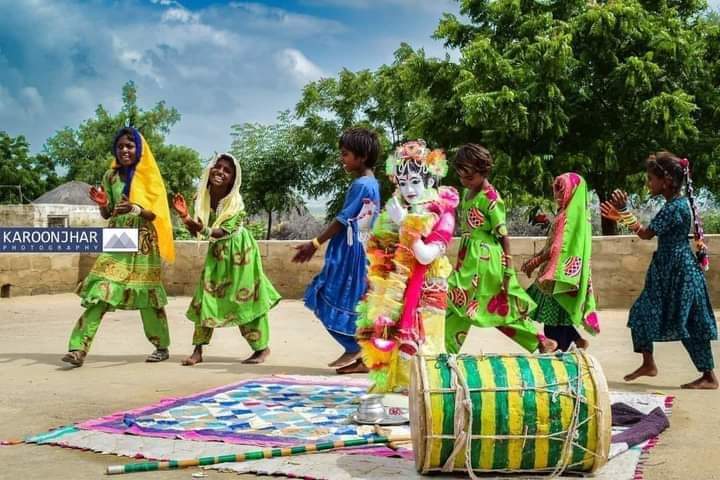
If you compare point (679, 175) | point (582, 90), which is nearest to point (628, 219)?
point (679, 175)

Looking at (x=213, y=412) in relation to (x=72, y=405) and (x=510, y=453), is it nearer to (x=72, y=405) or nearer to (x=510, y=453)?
(x=72, y=405)

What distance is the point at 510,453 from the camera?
12.6 feet

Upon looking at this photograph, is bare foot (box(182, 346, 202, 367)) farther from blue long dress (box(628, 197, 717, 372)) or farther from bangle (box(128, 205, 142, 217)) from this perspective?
blue long dress (box(628, 197, 717, 372))

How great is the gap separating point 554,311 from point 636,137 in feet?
60.0

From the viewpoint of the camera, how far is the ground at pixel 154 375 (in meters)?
4.35

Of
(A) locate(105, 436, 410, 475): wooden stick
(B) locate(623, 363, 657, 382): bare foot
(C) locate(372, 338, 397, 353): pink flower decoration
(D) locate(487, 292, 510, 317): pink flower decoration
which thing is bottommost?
(A) locate(105, 436, 410, 475): wooden stick

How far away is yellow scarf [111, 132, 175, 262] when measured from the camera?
753cm

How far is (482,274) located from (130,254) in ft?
9.90

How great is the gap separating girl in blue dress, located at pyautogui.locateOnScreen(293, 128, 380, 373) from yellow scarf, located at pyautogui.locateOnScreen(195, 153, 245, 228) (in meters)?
0.92

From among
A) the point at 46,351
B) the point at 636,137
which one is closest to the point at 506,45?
the point at 636,137

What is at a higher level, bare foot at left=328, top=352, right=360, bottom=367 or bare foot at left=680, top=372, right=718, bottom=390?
bare foot at left=328, top=352, right=360, bottom=367

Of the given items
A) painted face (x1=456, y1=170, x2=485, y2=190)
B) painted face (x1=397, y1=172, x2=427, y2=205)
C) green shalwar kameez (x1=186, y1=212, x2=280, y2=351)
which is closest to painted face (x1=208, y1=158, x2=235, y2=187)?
green shalwar kameez (x1=186, y1=212, x2=280, y2=351)

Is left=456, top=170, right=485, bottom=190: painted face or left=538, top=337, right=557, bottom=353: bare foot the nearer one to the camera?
left=456, top=170, right=485, bottom=190: painted face

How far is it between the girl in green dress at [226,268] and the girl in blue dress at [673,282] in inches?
114
